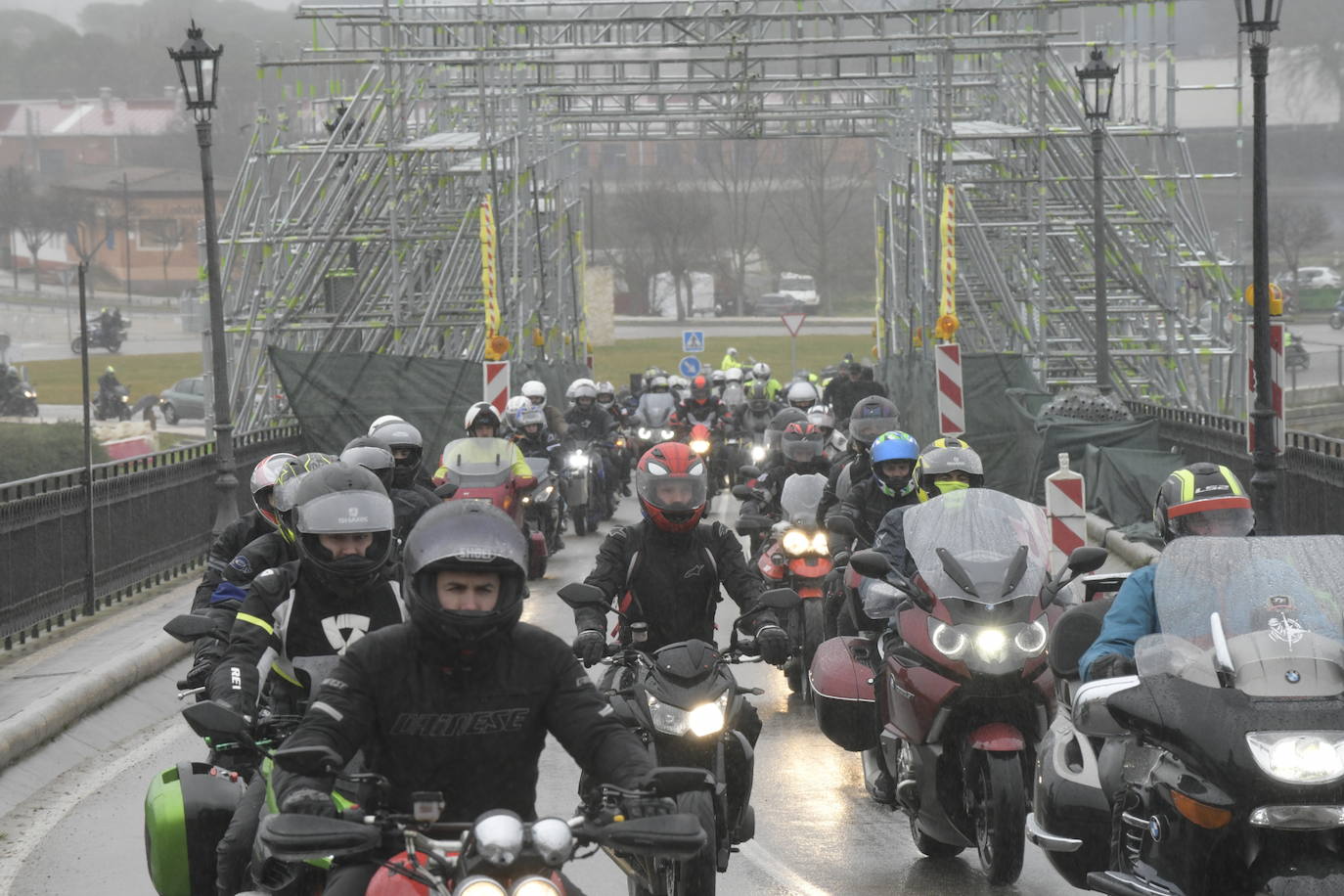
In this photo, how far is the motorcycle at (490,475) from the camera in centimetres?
1811

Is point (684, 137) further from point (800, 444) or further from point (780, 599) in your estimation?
point (780, 599)

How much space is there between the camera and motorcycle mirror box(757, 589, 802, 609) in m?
7.47

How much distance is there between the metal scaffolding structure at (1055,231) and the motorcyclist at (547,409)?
8.69 meters

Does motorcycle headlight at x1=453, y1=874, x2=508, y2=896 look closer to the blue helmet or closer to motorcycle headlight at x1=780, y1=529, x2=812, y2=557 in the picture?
the blue helmet

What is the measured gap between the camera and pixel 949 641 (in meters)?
7.96

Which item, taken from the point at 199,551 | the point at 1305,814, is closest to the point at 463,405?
the point at 199,551

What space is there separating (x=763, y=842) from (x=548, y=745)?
9.28 ft

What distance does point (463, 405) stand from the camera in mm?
28062

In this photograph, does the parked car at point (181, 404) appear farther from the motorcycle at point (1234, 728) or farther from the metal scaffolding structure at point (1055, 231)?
the motorcycle at point (1234, 728)

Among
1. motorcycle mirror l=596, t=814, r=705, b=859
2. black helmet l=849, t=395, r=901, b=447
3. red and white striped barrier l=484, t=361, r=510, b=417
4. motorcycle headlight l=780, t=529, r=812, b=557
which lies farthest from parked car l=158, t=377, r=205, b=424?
motorcycle mirror l=596, t=814, r=705, b=859

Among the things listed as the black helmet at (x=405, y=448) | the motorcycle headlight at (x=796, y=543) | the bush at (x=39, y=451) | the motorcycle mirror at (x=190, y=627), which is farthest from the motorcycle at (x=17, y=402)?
the motorcycle mirror at (x=190, y=627)

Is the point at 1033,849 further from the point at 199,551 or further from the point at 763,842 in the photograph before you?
the point at 199,551

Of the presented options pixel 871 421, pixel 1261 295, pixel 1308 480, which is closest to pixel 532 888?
pixel 871 421

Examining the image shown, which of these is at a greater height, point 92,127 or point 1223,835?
point 92,127
